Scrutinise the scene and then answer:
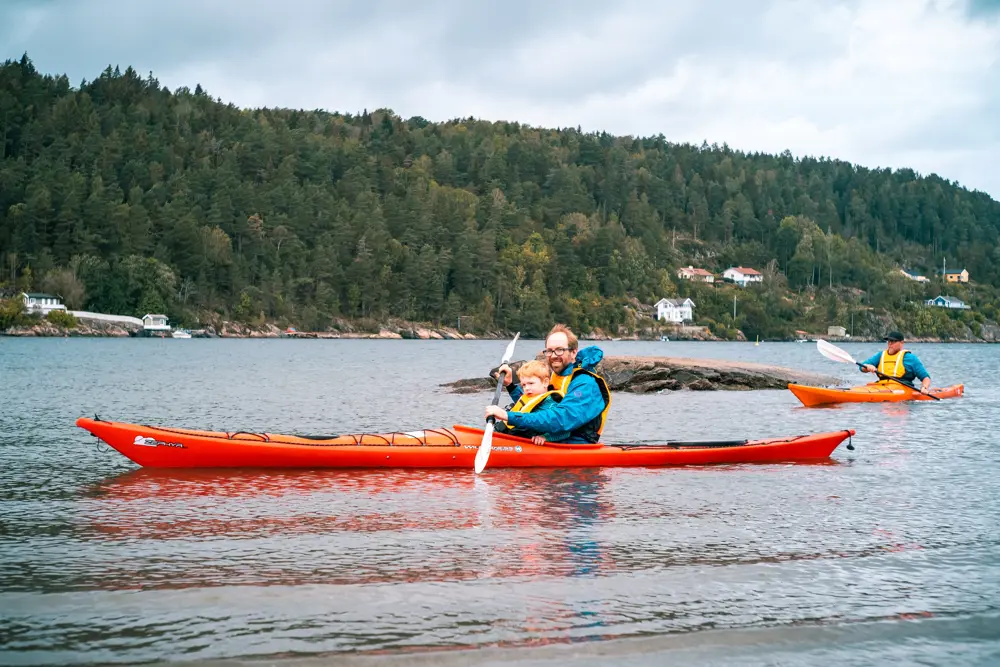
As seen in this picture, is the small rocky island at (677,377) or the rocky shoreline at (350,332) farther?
the rocky shoreline at (350,332)

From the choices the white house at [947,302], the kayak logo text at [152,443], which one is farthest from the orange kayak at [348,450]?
the white house at [947,302]

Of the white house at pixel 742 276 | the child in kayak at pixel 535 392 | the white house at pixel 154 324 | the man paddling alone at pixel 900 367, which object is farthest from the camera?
the white house at pixel 742 276

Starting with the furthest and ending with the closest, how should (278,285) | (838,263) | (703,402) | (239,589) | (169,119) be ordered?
(838,263)
(169,119)
(278,285)
(703,402)
(239,589)

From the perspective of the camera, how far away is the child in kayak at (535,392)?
12.5 m

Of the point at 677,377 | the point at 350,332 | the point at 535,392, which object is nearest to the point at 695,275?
the point at 350,332

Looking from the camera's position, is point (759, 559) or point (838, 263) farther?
point (838, 263)

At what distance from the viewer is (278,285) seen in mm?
135750

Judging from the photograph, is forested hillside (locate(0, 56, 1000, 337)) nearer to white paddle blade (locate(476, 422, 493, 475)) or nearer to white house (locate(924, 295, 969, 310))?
white house (locate(924, 295, 969, 310))

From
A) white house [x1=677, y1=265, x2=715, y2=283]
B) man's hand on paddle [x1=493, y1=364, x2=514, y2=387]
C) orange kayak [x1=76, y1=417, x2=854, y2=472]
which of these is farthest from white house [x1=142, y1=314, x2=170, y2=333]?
white house [x1=677, y1=265, x2=715, y2=283]

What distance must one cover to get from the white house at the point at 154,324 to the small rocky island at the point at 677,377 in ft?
288

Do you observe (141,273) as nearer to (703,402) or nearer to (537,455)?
(703,402)

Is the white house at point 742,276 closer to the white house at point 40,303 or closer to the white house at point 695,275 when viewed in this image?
the white house at point 695,275

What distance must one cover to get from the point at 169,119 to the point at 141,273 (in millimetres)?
62940

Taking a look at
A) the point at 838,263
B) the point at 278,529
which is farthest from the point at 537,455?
the point at 838,263
